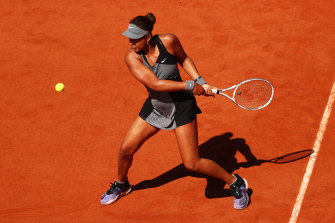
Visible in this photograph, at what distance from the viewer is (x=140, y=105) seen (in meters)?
7.33

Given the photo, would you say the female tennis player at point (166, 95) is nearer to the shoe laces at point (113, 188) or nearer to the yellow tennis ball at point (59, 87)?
the shoe laces at point (113, 188)

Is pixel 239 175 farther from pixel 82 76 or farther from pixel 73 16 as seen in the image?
pixel 73 16

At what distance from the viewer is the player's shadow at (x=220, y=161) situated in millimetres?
5906

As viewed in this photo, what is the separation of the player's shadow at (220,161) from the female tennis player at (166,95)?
464 mm

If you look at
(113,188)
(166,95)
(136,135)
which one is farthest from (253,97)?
(113,188)

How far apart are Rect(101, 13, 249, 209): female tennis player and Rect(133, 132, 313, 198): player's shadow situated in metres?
0.46

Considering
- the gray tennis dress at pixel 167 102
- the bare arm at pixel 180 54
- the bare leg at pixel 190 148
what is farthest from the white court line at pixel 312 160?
the bare arm at pixel 180 54

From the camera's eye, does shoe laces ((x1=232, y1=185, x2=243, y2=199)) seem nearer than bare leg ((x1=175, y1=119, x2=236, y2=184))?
No

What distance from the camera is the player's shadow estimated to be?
5906 millimetres

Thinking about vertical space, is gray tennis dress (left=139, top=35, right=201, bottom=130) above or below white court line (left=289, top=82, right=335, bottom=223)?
above

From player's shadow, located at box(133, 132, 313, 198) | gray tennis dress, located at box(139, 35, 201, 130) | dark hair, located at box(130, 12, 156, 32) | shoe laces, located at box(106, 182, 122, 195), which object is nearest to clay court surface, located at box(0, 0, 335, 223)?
player's shadow, located at box(133, 132, 313, 198)

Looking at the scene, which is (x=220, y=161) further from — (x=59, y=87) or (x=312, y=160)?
(x=59, y=87)

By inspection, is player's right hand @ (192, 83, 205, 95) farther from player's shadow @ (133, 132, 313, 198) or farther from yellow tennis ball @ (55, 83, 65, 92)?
yellow tennis ball @ (55, 83, 65, 92)

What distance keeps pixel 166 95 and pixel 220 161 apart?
1.71m
